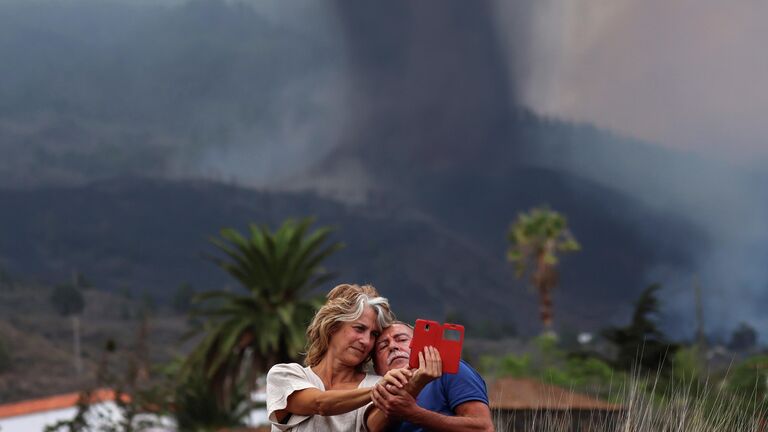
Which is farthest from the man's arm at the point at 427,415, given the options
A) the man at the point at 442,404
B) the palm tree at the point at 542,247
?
the palm tree at the point at 542,247

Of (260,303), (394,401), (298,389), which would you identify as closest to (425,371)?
(394,401)

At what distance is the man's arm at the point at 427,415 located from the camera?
4742 mm

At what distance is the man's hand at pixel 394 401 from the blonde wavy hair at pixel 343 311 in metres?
0.55

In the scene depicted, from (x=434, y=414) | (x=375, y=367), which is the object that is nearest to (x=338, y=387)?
(x=375, y=367)

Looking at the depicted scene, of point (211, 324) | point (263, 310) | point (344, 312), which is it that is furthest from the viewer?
point (211, 324)

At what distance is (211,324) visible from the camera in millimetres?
49938

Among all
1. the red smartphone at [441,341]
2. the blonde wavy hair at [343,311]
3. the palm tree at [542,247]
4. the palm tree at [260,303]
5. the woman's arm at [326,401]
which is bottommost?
the woman's arm at [326,401]

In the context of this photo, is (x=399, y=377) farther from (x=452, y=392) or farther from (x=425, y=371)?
(x=452, y=392)

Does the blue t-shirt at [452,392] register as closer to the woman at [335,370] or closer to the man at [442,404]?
the man at [442,404]

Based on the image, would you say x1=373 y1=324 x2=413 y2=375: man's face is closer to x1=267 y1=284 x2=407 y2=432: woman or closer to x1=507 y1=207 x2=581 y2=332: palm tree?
x1=267 y1=284 x2=407 y2=432: woman

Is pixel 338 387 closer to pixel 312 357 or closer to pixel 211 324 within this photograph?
pixel 312 357

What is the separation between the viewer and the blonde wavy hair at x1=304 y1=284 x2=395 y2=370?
5.31 m

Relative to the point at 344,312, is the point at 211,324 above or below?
above

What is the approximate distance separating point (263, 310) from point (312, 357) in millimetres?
40977
